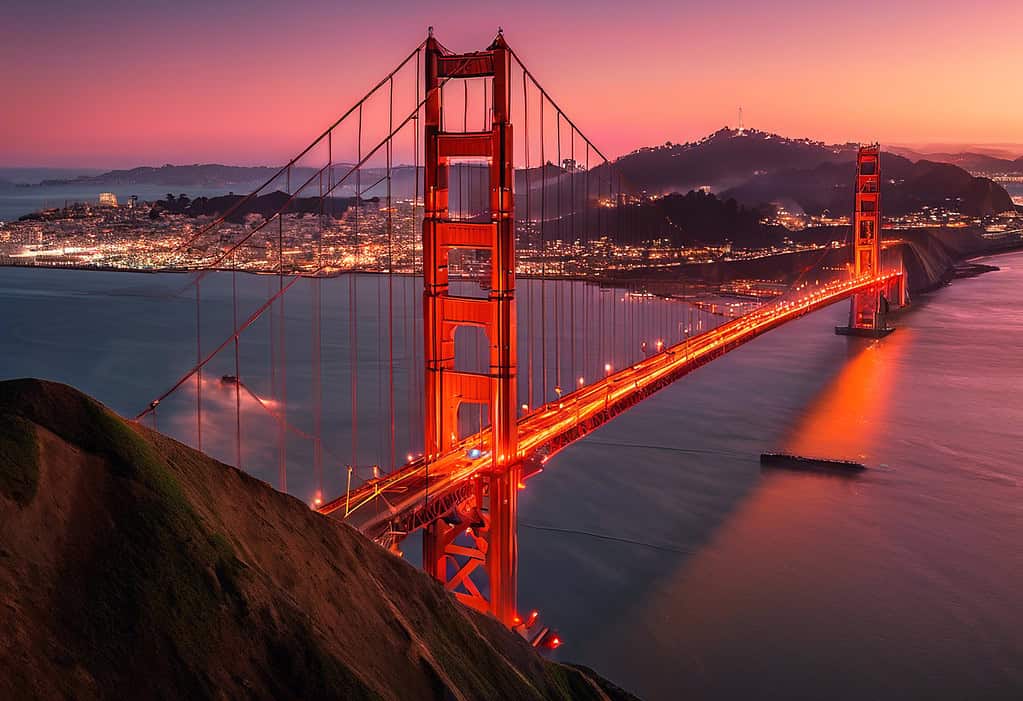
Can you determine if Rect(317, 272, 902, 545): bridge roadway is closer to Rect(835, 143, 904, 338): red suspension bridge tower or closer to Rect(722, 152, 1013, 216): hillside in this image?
Rect(835, 143, 904, 338): red suspension bridge tower

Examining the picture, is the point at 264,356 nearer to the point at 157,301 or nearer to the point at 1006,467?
the point at 157,301

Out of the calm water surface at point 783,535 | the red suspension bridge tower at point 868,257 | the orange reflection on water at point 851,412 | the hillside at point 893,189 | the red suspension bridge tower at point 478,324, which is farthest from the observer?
the hillside at point 893,189

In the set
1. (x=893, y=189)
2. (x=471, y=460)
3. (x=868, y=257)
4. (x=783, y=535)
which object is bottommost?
(x=783, y=535)

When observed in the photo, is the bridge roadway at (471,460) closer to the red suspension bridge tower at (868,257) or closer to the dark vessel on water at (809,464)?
the dark vessel on water at (809,464)

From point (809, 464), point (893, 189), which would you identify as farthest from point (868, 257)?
point (893, 189)

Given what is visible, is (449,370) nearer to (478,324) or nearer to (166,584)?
(478,324)

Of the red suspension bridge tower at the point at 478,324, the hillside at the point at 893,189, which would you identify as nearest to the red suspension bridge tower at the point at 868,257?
the red suspension bridge tower at the point at 478,324
